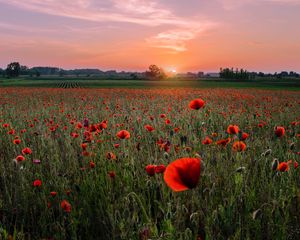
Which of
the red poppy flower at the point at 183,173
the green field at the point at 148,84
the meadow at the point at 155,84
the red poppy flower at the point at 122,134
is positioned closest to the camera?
the red poppy flower at the point at 183,173

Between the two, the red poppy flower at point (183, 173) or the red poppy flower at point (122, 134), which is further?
the red poppy flower at point (122, 134)

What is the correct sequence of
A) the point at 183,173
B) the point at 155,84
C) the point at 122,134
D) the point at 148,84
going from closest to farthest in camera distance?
the point at 183,173 < the point at 122,134 < the point at 155,84 < the point at 148,84

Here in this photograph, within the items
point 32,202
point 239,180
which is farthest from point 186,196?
point 32,202

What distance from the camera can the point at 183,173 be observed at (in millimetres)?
1357

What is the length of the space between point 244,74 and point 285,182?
11733cm

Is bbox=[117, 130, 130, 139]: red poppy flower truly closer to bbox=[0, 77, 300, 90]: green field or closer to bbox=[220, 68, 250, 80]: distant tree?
bbox=[0, 77, 300, 90]: green field

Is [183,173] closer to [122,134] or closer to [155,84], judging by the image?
[122,134]

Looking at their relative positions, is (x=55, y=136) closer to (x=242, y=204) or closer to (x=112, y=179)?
(x=112, y=179)

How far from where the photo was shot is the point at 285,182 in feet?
10.4

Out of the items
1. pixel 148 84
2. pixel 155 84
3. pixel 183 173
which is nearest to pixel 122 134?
pixel 183 173

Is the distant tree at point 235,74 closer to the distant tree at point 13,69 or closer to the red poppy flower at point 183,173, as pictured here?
the distant tree at point 13,69

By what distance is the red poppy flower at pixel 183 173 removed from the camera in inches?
52.6

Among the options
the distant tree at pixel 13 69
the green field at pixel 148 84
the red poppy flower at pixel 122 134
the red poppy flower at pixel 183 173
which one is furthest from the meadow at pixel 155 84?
the distant tree at pixel 13 69

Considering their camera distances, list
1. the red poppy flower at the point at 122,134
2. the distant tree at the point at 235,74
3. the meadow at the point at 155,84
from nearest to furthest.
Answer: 1. the red poppy flower at the point at 122,134
2. the meadow at the point at 155,84
3. the distant tree at the point at 235,74
